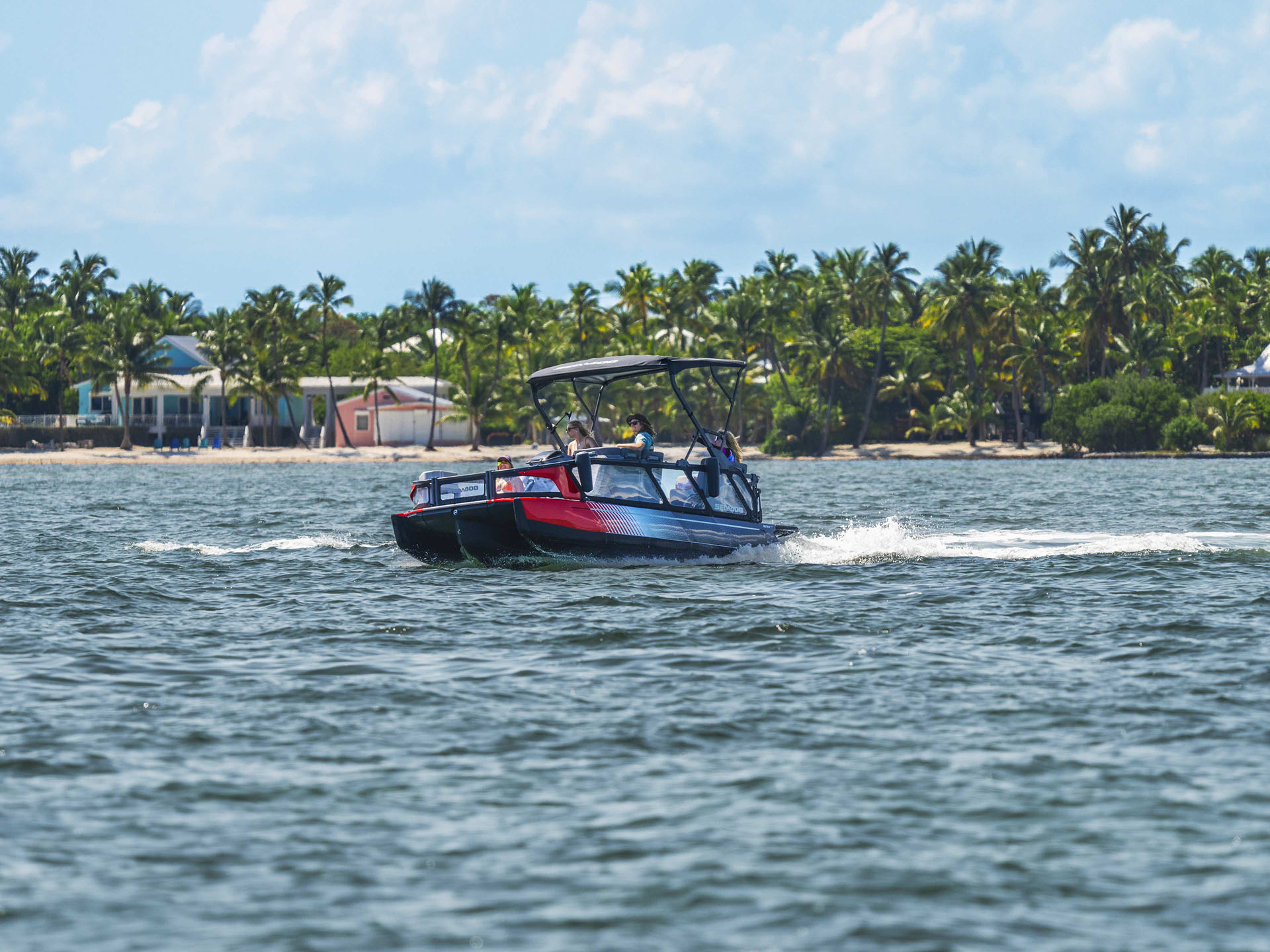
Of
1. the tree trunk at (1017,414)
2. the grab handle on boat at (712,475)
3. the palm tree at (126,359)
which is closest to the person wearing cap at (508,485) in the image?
the grab handle on boat at (712,475)

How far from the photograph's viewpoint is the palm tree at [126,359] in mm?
98750

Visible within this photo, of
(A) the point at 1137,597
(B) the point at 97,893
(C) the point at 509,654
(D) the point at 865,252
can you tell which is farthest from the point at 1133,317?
(B) the point at 97,893

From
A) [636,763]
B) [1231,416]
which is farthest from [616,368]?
[1231,416]

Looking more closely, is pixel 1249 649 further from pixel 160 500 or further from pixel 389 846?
pixel 160 500

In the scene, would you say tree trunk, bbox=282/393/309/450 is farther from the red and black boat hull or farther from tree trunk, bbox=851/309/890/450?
the red and black boat hull

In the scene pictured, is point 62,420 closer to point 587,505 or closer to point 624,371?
point 624,371

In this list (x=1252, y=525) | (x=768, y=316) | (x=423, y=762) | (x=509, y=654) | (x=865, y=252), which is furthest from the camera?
(x=865, y=252)

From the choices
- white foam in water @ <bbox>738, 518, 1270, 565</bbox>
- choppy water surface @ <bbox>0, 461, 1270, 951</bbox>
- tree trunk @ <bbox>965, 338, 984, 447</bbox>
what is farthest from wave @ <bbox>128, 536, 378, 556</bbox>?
tree trunk @ <bbox>965, 338, 984, 447</bbox>

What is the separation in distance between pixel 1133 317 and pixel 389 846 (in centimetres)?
10458

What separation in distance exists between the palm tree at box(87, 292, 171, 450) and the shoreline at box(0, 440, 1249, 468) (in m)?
4.31

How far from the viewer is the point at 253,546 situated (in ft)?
92.7

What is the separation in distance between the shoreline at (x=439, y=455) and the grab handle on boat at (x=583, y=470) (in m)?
66.8

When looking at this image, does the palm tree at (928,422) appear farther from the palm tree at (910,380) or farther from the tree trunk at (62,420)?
the tree trunk at (62,420)

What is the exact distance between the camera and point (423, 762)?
9953 millimetres
